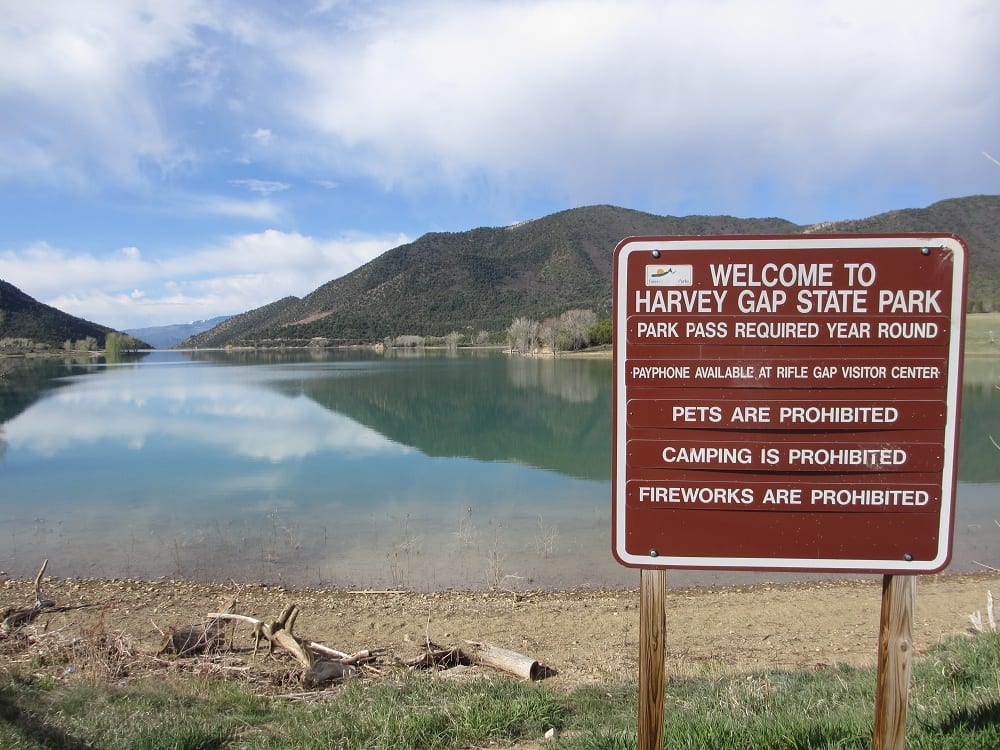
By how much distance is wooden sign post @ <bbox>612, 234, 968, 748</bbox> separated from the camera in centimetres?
236

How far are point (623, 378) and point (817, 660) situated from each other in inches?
234

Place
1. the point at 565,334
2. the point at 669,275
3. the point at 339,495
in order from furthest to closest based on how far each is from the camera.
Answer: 1. the point at 565,334
2. the point at 339,495
3. the point at 669,275

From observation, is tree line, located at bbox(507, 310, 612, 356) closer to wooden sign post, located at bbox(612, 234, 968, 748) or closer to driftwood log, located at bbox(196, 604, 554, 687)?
driftwood log, located at bbox(196, 604, 554, 687)

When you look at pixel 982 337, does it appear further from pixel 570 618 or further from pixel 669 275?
pixel 669 275

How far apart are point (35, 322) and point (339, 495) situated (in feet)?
526

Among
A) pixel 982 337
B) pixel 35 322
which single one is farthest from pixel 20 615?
pixel 35 322

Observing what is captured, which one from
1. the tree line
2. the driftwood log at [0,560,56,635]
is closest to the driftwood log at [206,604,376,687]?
the driftwood log at [0,560,56,635]

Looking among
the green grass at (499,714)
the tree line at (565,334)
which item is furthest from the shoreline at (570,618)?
the tree line at (565,334)

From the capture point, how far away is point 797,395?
7.91 feet

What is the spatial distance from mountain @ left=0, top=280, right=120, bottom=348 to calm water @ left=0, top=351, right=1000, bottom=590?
12337cm

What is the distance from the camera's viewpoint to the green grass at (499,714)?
3.03m

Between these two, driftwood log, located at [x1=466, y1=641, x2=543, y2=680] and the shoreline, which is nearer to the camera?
driftwood log, located at [x1=466, y1=641, x2=543, y2=680]

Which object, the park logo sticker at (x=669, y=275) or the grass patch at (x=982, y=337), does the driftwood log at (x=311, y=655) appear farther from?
the grass patch at (x=982, y=337)

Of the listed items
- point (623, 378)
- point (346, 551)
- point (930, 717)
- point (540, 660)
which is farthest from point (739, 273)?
point (346, 551)
